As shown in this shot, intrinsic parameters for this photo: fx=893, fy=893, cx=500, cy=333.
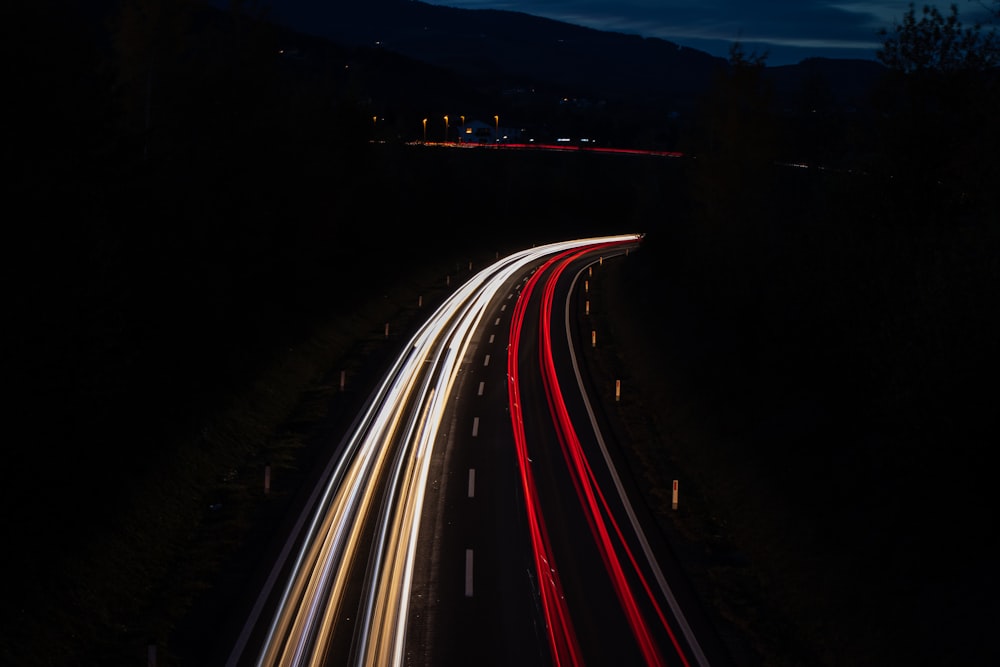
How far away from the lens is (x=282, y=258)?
36906mm

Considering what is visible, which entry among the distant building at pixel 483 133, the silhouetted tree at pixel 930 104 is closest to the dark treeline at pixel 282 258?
the silhouetted tree at pixel 930 104

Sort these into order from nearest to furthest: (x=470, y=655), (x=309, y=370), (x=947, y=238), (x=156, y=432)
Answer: (x=470, y=655) < (x=947, y=238) < (x=156, y=432) < (x=309, y=370)

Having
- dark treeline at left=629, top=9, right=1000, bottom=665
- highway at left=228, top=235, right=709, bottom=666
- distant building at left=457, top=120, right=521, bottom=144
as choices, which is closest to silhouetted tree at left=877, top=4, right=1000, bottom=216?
dark treeline at left=629, top=9, right=1000, bottom=665

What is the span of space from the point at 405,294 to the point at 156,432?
2995 centimetres

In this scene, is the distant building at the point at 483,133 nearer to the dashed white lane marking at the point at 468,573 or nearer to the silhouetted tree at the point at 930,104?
the silhouetted tree at the point at 930,104

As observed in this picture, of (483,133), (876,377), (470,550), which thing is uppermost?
(483,133)

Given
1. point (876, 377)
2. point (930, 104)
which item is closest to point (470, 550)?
point (876, 377)

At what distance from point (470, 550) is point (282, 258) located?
2318 centimetres

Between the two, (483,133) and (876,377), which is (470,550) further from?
(483,133)

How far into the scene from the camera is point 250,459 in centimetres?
2166

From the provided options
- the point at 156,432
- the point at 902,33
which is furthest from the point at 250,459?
the point at 902,33

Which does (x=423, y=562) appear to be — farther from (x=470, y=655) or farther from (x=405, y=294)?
(x=405, y=294)

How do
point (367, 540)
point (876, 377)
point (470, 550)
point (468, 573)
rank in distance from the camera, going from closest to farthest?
1. point (468, 573)
2. point (470, 550)
3. point (367, 540)
4. point (876, 377)

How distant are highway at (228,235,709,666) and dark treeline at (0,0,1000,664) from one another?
3.23m
